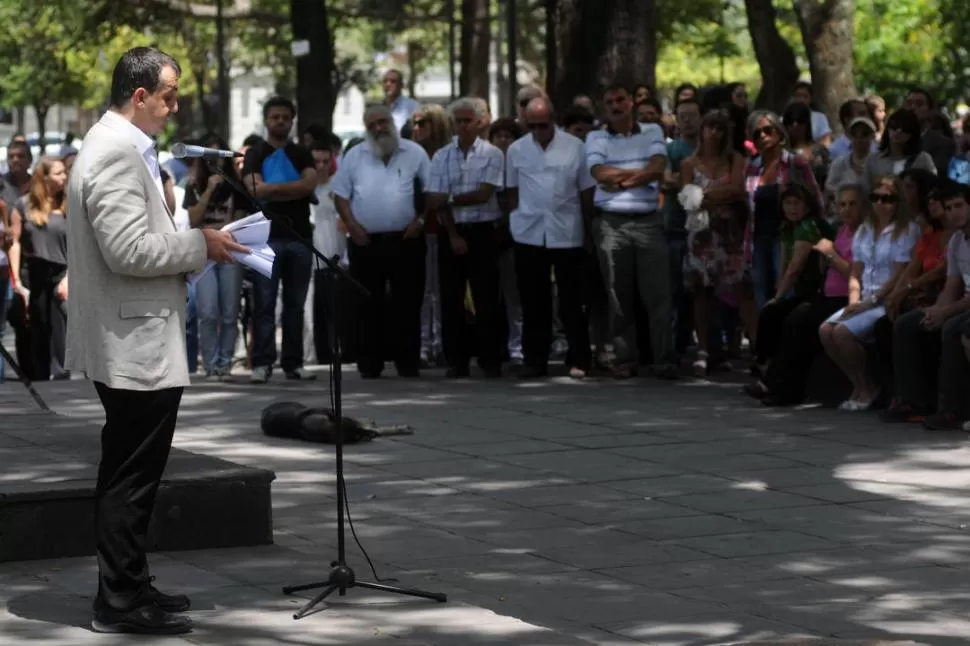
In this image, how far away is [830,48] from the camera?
86.3ft

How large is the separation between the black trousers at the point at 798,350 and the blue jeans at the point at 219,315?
4.31m

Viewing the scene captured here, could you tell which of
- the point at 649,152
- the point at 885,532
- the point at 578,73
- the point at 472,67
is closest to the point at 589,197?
the point at 649,152

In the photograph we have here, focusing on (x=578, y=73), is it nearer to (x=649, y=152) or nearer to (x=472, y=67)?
(x=649, y=152)

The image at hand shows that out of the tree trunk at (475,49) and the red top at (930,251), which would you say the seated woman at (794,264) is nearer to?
the red top at (930,251)

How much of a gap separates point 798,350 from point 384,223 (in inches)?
140

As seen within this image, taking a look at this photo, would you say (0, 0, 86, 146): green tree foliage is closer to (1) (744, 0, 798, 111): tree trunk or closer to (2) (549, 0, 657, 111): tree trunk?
(1) (744, 0, 798, 111): tree trunk

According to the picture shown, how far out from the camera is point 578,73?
18938 mm

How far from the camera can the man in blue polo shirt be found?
48.6 feet

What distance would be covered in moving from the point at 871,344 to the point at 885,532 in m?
4.28

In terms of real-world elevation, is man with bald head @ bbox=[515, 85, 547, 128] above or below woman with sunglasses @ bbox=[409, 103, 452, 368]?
above

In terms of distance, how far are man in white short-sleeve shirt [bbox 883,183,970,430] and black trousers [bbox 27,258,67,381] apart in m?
6.93

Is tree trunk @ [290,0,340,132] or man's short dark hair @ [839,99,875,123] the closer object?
man's short dark hair @ [839,99,875,123]

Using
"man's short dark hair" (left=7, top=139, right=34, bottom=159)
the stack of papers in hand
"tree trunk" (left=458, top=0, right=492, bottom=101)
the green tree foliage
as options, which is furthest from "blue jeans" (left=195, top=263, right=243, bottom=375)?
"tree trunk" (left=458, top=0, right=492, bottom=101)

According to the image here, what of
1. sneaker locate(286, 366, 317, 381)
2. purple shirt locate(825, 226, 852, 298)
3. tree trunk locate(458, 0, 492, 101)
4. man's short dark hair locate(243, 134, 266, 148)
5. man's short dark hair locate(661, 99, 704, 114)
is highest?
tree trunk locate(458, 0, 492, 101)
